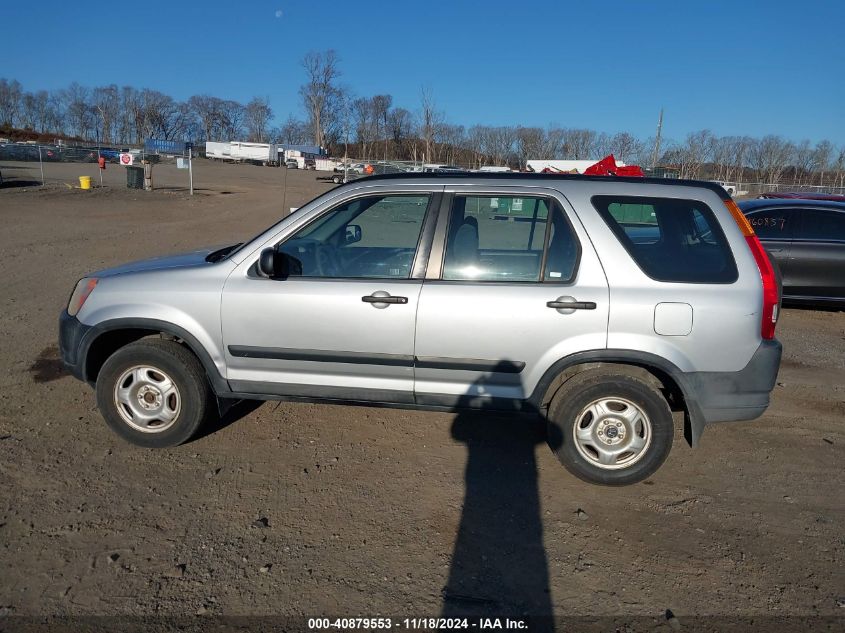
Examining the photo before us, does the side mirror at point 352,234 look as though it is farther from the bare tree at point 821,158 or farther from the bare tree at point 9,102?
the bare tree at point 9,102

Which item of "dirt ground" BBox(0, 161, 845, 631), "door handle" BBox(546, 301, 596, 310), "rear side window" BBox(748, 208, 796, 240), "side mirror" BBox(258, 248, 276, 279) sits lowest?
"dirt ground" BBox(0, 161, 845, 631)

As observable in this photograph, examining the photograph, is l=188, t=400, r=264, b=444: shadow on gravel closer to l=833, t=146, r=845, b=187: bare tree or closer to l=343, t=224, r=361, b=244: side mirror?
l=343, t=224, r=361, b=244: side mirror

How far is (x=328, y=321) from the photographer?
3.77 meters

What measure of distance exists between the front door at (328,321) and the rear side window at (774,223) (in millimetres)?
6567

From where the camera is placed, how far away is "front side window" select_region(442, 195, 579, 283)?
3678mm

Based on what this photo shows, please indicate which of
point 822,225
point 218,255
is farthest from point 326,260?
point 822,225

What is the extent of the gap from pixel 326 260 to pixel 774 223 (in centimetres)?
710

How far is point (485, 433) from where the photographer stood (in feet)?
14.8

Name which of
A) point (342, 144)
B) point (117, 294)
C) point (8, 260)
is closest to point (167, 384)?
point (117, 294)

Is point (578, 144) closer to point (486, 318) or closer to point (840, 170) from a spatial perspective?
point (840, 170)

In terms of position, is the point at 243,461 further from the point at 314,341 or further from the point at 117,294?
the point at 117,294

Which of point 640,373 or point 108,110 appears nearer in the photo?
point 640,373

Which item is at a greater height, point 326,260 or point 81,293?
point 326,260

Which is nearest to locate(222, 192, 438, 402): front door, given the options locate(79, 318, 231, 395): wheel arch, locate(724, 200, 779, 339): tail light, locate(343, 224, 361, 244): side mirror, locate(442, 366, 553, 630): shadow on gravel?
locate(79, 318, 231, 395): wheel arch
